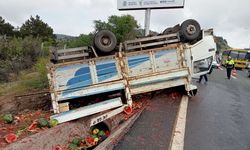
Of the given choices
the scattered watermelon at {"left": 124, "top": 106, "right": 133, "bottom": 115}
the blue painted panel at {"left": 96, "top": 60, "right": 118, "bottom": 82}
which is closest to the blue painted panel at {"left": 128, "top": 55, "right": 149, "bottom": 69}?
the blue painted panel at {"left": 96, "top": 60, "right": 118, "bottom": 82}

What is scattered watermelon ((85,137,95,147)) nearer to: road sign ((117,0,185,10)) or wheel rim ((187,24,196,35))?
wheel rim ((187,24,196,35))

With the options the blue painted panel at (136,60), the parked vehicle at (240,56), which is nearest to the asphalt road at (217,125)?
the blue painted panel at (136,60)

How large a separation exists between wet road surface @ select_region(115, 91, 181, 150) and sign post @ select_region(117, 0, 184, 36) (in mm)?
11489

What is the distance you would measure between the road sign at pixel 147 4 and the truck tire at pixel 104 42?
12159 millimetres

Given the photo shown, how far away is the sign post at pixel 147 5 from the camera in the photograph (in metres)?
20.4

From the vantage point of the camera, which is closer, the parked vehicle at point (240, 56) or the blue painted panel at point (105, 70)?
the blue painted panel at point (105, 70)

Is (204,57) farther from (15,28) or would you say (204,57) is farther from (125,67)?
(15,28)

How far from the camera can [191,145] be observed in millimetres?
5840

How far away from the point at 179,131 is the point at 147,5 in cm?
1541

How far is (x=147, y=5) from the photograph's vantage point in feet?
68.2

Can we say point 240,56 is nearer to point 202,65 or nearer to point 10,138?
point 202,65

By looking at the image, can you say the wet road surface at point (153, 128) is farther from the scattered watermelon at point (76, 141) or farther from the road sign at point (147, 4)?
the road sign at point (147, 4)

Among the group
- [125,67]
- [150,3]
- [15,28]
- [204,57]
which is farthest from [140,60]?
[15,28]

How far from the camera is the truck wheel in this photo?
9867mm
